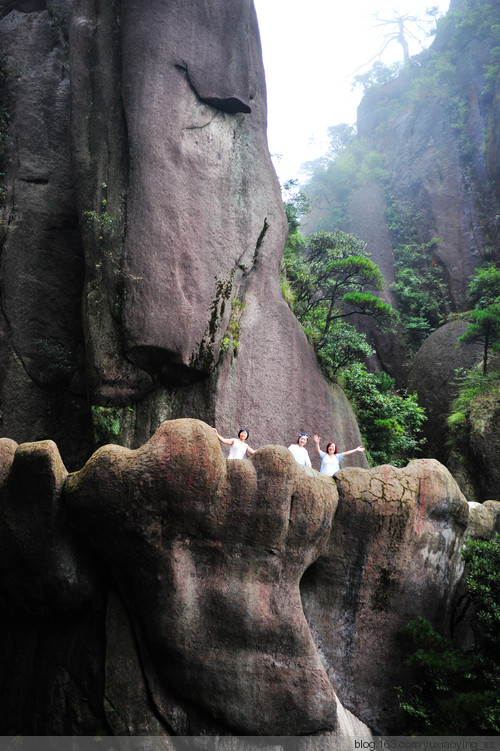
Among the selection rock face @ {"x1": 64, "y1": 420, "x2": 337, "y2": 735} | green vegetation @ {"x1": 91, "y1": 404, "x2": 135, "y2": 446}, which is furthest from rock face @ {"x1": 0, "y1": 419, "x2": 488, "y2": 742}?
green vegetation @ {"x1": 91, "y1": 404, "x2": 135, "y2": 446}

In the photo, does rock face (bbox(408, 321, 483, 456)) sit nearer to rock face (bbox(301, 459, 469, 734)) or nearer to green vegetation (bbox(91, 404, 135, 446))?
rock face (bbox(301, 459, 469, 734))

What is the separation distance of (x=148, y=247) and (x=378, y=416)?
23.9 feet

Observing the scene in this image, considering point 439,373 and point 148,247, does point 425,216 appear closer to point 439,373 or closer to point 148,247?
point 439,373

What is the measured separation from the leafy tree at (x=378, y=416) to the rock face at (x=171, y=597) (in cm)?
705

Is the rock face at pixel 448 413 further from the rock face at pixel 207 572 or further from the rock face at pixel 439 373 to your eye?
the rock face at pixel 207 572

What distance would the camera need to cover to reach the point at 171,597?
6.31m

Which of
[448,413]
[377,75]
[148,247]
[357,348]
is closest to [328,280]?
[357,348]

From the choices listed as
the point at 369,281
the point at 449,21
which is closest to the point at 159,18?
the point at 369,281

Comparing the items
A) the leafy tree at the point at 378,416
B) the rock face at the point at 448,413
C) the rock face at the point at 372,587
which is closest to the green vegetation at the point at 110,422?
the rock face at the point at 372,587

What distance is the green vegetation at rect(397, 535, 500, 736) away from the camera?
251 inches

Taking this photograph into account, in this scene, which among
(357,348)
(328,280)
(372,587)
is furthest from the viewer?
(328,280)

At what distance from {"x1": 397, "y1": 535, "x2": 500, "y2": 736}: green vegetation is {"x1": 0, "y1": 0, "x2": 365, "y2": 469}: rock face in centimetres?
469

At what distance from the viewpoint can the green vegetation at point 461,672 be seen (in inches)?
251

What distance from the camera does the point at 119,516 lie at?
20.5ft
